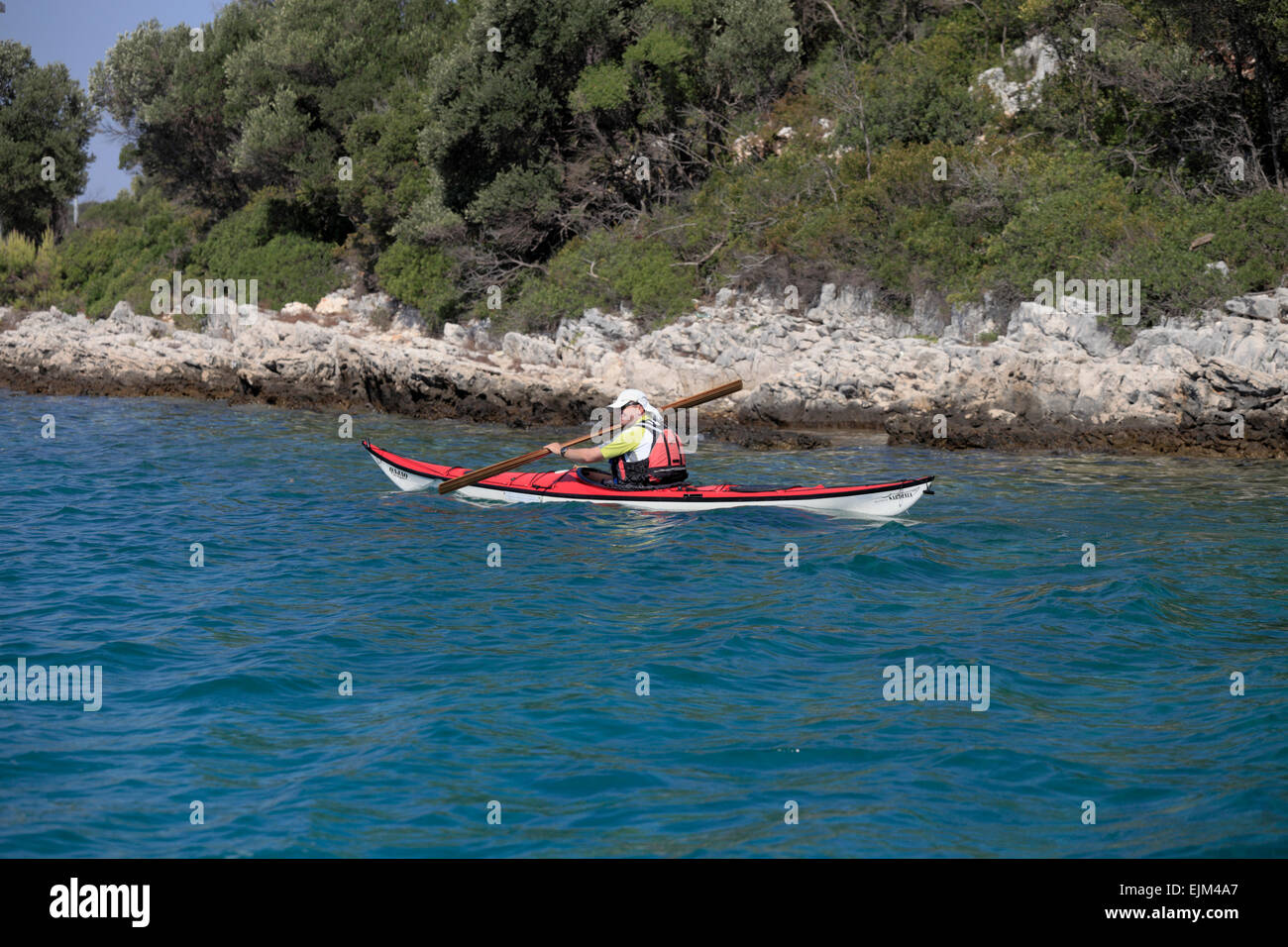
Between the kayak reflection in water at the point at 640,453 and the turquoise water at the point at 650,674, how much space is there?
478 millimetres

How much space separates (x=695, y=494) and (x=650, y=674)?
16.5 feet

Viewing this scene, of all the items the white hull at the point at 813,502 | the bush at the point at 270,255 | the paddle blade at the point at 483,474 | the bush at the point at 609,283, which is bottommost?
the white hull at the point at 813,502

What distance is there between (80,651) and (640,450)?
6430 mm

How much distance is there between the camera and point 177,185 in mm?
43719

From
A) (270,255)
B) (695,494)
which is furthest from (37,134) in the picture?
(695,494)

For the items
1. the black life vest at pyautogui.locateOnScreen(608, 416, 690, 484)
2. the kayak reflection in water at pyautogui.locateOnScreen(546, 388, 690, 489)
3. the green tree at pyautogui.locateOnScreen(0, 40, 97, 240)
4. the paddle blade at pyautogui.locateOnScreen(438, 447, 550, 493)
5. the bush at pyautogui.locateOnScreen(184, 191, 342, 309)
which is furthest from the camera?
the green tree at pyautogui.locateOnScreen(0, 40, 97, 240)

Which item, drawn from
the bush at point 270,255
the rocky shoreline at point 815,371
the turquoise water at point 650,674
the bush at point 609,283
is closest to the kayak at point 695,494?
the turquoise water at point 650,674

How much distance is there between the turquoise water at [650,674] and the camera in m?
5.79

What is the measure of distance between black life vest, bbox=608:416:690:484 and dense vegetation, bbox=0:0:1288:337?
931cm

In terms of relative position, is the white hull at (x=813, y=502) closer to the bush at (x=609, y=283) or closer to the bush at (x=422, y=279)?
the bush at (x=609, y=283)

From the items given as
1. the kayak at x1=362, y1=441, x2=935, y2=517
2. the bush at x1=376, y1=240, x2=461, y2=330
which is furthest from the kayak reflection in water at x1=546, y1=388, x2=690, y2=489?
the bush at x1=376, y1=240, x2=461, y2=330

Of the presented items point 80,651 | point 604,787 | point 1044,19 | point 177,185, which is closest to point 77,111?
point 177,185

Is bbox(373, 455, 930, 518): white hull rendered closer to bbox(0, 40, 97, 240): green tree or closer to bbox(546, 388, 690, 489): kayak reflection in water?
bbox(546, 388, 690, 489): kayak reflection in water

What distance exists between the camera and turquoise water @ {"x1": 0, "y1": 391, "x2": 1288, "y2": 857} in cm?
579
